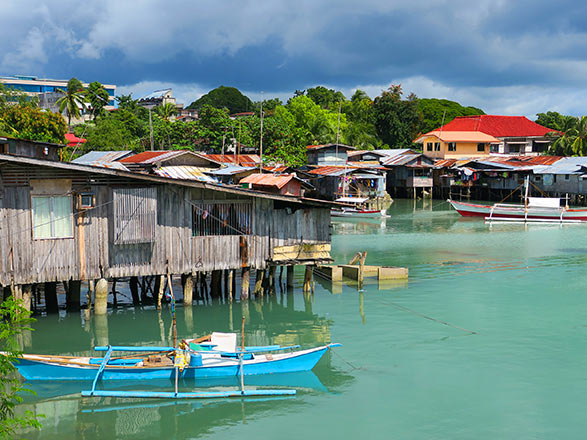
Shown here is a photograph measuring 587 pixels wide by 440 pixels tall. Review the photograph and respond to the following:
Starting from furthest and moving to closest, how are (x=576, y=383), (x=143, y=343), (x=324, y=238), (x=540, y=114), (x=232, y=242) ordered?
1. (x=540, y=114)
2. (x=324, y=238)
3. (x=232, y=242)
4. (x=143, y=343)
5. (x=576, y=383)

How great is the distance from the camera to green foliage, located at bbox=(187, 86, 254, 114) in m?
121

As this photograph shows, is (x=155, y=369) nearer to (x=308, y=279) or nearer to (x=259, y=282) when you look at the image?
(x=259, y=282)

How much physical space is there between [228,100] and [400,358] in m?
111

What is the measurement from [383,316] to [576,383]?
21.6 ft

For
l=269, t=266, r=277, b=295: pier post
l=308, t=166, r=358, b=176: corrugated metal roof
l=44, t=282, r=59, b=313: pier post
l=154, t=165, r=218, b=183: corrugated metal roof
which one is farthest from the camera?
l=308, t=166, r=358, b=176: corrugated metal roof

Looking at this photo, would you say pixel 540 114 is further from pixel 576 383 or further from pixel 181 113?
pixel 576 383

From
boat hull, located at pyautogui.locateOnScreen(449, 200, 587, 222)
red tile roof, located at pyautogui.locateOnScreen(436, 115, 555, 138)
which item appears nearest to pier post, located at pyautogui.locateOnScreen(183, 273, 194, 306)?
boat hull, located at pyautogui.locateOnScreen(449, 200, 587, 222)

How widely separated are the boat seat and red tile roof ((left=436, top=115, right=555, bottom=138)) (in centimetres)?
6751

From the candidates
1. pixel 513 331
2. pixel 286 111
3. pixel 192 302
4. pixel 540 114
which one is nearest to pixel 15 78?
pixel 286 111

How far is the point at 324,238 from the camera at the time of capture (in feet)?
68.7

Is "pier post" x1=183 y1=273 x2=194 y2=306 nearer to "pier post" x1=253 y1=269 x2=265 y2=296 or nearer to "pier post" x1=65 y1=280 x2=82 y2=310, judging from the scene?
"pier post" x1=253 y1=269 x2=265 y2=296

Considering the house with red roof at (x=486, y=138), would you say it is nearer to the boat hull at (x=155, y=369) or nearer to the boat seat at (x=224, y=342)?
the boat seat at (x=224, y=342)

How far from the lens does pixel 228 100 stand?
401 ft

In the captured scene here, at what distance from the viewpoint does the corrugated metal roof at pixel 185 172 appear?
3756 centimetres
